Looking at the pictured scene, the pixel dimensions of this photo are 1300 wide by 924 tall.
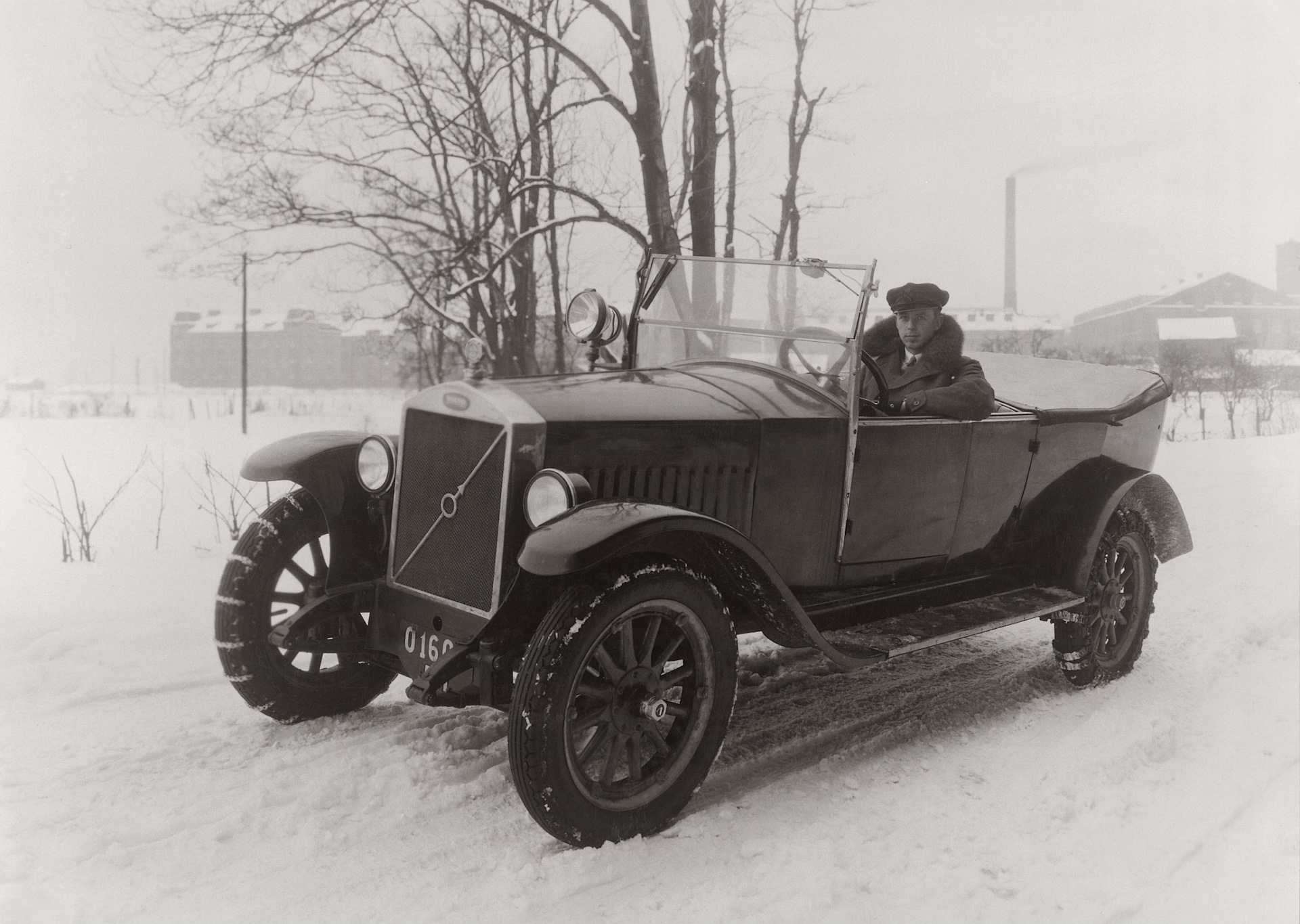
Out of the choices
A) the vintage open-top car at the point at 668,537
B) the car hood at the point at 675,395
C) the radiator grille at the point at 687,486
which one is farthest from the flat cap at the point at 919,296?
the radiator grille at the point at 687,486

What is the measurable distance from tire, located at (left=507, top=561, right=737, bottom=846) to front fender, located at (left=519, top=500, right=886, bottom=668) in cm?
11

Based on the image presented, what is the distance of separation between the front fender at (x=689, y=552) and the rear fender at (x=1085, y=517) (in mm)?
1357

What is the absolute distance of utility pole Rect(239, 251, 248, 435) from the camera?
7512 millimetres

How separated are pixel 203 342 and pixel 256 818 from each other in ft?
22.9

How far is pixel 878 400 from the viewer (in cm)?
367

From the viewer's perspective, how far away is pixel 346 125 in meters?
9.05

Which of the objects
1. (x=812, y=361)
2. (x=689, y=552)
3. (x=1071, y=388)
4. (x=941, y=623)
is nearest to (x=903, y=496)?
(x=941, y=623)

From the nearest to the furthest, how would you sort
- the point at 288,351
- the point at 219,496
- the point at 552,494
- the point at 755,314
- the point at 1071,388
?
the point at 552,494 → the point at 755,314 → the point at 1071,388 → the point at 219,496 → the point at 288,351

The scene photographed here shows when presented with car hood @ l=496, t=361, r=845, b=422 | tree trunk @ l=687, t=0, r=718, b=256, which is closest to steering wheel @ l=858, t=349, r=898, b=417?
car hood @ l=496, t=361, r=845, b=422

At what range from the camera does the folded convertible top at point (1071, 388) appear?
13.9ft

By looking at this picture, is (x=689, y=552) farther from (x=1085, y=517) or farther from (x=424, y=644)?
(x=1085, y=517)

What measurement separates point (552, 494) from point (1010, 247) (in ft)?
16.5

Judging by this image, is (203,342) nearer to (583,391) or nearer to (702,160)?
(702,160)

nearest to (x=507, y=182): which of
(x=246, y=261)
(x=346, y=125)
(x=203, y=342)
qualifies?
(x=346, y=125)
